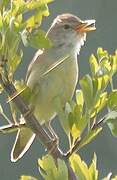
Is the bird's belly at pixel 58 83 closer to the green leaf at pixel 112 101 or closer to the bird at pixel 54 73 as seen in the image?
the bird at pixel 54 73

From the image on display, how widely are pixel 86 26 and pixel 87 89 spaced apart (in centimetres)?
49

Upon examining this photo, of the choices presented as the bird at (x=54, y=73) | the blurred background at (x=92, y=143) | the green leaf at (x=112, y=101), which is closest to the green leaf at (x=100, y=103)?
the green leaf at (x=112, y=101)

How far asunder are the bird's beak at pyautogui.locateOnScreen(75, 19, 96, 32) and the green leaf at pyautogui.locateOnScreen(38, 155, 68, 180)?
37 centimetres

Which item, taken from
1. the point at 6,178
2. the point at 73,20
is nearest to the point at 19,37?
the point at 73,20

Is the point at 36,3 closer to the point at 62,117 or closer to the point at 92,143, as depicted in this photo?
the point at 62,117

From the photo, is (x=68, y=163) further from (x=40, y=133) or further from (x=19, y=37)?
(x=19, y=37)

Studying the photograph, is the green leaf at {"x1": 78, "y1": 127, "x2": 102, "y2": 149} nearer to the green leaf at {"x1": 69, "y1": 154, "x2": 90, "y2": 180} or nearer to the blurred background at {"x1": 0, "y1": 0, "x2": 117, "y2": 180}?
the green leaf at {"x1": 69, "y1": 154, "x2": 90, "y2": 180}

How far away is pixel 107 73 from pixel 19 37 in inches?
5.0

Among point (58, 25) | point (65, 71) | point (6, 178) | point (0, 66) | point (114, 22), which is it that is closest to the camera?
point (0, 66)

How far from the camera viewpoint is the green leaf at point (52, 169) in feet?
2.99

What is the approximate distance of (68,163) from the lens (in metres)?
0.96

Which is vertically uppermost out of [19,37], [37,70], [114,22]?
[19,37]

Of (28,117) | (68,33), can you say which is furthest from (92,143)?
(28,117)

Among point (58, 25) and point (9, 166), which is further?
point (9, 166)
